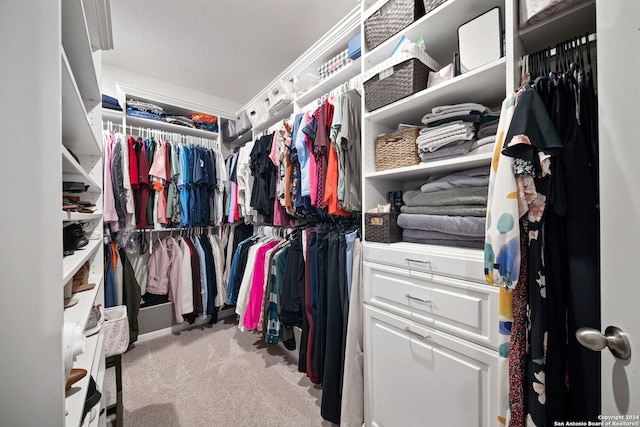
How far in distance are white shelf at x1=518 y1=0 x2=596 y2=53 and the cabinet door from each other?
1.07 metres

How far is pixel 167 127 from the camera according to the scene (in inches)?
103

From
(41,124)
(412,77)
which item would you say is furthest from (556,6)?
(41,124)

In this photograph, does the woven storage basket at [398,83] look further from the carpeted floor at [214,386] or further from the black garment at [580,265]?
the carpeted floor at [214,386]

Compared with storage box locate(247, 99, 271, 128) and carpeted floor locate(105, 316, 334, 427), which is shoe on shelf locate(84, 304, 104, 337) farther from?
storage box locate(247, 99, 271, 128)

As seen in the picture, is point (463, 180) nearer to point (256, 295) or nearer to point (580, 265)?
point (580, 265)

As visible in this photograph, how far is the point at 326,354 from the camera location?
4.61 feet

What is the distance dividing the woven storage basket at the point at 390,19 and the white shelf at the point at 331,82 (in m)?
0.15

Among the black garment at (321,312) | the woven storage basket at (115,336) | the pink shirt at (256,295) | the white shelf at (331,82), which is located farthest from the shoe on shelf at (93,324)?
the white shelf at (331,82)

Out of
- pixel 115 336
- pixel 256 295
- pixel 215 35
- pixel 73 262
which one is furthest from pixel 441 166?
pixel 215 35

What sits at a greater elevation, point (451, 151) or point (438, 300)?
point (451, 151)

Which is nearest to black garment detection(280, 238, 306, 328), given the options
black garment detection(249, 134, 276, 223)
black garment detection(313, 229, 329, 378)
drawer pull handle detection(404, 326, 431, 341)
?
black garment detection(313, 229, 329, 378)

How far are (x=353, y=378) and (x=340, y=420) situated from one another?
0.25 metres

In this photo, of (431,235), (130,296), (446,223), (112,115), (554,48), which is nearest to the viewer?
(554,48)

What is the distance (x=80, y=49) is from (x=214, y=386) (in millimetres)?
2004
